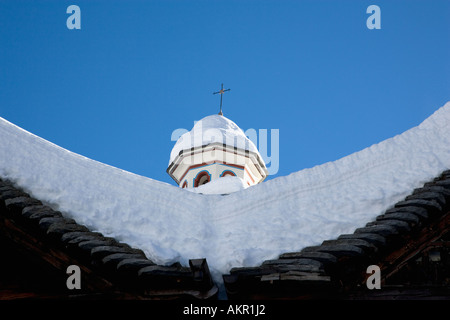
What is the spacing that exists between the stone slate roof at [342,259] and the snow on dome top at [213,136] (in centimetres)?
965

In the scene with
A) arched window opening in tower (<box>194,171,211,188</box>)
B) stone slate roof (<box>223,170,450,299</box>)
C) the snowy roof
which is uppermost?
arched window opening in tower (<box>194,171,211,188</box>)

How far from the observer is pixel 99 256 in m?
3.68

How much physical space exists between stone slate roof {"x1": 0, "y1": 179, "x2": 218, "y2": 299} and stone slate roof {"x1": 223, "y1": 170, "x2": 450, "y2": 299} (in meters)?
0.24

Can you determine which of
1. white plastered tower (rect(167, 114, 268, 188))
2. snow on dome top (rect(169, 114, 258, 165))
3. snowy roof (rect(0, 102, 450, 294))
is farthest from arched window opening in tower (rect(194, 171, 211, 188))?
snowy roof (rect(0, 102, 450, 294))

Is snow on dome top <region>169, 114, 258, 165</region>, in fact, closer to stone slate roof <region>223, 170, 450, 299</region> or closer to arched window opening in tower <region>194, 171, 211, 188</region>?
arched window opening in tower <region>194, 171, 211, 188</region>

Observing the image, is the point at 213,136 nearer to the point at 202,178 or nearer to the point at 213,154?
the point at 213,154

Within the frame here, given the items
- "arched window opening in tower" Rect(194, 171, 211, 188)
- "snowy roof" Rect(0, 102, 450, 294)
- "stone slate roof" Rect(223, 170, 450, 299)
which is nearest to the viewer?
"stone slate roof" Rect(223, 170, 450, 299)

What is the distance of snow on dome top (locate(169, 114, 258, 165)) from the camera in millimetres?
13625

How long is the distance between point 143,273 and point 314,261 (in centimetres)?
100

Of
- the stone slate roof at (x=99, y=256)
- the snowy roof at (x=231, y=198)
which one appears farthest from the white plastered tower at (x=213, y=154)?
the stone slate roof at (x=99, y=256)

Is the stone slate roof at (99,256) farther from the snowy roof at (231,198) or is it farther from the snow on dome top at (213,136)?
the snow on dome top at (213,136)

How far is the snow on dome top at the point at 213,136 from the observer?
44.7ft
